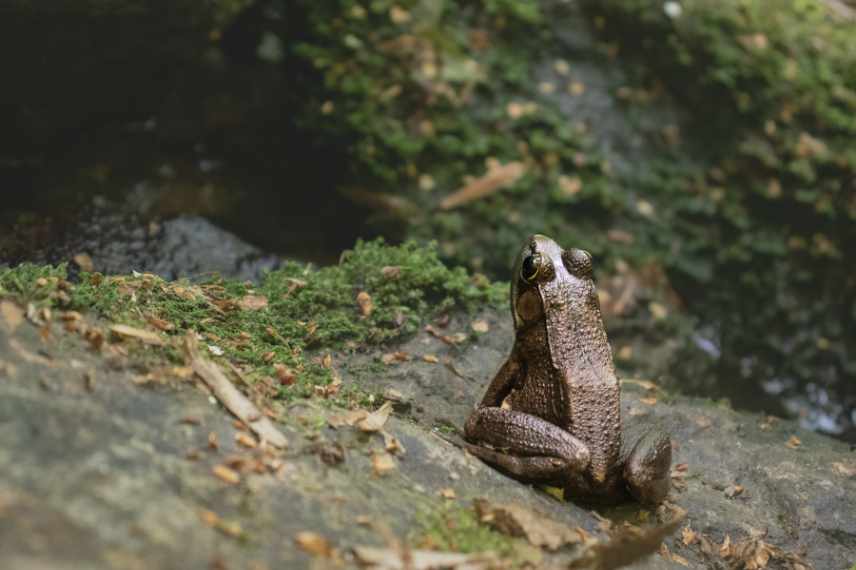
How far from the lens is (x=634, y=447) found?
→ 4.54 metres

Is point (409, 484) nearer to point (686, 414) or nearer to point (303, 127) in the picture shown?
point (686, 414)

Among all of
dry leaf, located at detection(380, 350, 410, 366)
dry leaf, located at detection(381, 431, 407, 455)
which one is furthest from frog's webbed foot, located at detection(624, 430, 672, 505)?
dry leaf, located at detection(380, 350, 410, 366)

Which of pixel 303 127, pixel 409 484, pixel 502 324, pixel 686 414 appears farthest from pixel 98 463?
pixel 303 127

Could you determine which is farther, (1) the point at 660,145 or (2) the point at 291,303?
(1) the point at 660,145

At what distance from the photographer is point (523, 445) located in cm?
450

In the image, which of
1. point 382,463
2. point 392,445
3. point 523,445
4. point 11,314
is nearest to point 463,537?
point 382,463

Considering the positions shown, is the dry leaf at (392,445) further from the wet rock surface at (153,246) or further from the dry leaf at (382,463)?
the wet rock surface at (153,246)

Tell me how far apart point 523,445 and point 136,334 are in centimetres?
213

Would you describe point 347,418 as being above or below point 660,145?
below

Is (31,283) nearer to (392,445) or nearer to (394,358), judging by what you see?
(392,445)

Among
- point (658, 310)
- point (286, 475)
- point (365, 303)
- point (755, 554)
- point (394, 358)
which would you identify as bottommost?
point (658, 310)

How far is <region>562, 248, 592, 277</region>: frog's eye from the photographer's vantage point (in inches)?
199

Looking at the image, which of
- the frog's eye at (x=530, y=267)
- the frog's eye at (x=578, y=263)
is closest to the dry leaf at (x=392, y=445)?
the frog's eye at (x=530, y=267)

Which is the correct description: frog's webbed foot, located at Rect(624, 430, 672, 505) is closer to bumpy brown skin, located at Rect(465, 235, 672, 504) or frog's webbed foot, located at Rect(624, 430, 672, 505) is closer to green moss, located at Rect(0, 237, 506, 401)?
bumpy brown skin, located at Rect(465, 235, 672, 504)
